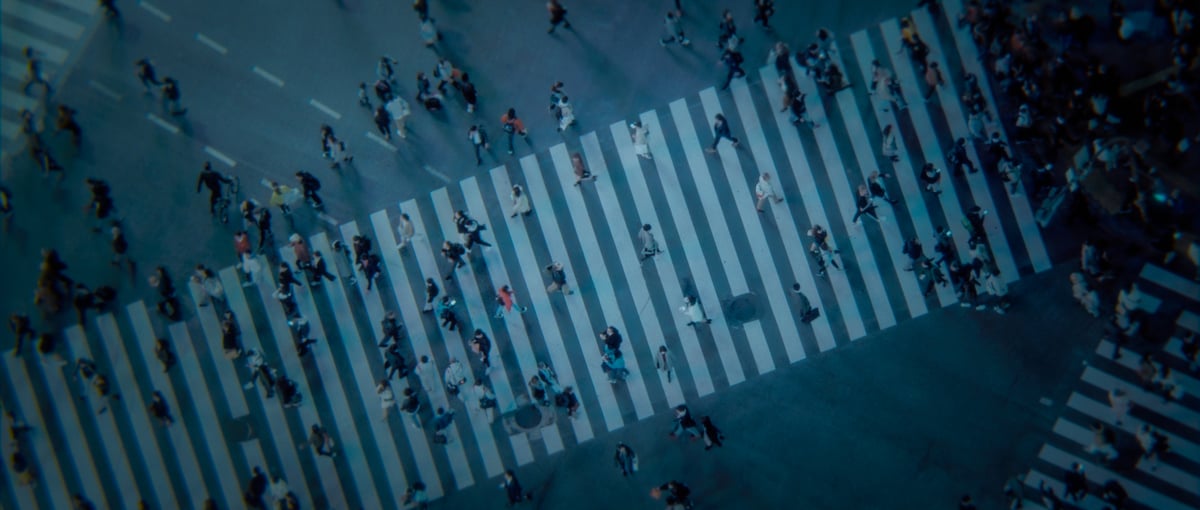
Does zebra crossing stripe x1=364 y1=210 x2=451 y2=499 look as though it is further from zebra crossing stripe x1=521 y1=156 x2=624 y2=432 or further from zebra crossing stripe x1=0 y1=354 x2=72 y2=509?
zebra crossing stripe x1=0 y1=354 x2=72 y2=509

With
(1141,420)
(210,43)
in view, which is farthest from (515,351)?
(1141,420)

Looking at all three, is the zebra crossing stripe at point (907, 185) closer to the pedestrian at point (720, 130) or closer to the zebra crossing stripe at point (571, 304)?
the pedestrian at point (720, 130)

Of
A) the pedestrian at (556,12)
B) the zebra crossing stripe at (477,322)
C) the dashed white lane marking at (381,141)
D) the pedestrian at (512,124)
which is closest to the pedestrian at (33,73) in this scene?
the dashed white lane marking at (381,141)

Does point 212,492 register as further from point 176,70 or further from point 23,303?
point 176,70

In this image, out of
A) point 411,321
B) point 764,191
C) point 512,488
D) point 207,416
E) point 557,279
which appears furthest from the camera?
point 207,416

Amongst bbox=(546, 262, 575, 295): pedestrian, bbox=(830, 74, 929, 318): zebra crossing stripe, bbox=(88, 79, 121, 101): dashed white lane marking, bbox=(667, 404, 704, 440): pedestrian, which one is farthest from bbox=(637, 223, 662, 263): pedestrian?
bbox=(88, 79, 121, 101): dashed white lane marking

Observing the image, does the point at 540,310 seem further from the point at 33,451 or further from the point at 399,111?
the point at 33,451
